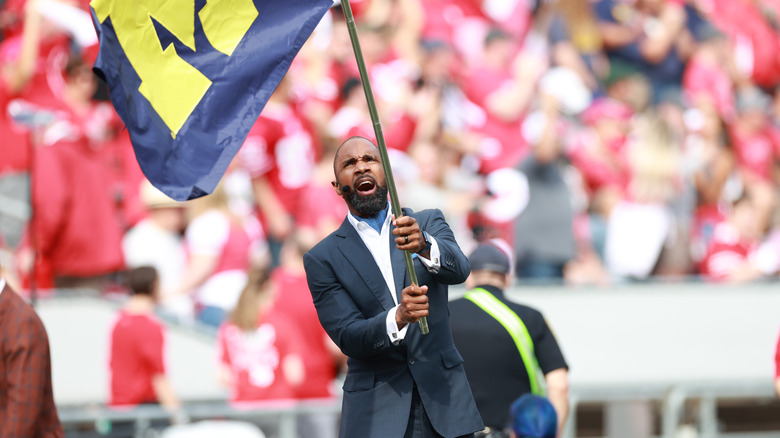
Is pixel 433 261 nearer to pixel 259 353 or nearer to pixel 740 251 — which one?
pixel 259 353

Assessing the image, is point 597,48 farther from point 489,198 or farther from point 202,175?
point 202,175

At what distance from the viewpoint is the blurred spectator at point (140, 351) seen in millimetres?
8938

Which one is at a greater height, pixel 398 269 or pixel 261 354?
pixel 398 269

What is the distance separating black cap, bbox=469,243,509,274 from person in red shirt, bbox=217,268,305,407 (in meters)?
2.83

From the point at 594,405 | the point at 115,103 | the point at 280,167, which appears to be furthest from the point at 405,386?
the point at 280,167

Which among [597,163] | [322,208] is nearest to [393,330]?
[322,208]

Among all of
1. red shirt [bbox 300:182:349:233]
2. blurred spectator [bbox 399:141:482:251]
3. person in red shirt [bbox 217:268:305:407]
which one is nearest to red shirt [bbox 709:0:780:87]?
blurred spectator [bbox 399:141:482:251]

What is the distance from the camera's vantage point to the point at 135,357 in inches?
353

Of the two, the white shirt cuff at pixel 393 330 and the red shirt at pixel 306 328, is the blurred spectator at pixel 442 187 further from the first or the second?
the white shirt cuff at pixel 393 330

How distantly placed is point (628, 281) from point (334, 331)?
7001mm

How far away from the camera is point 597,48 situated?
1525 cm

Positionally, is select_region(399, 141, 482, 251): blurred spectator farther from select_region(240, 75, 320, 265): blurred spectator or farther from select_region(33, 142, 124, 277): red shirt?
select_region(33, 142, 124, 277): red shirt

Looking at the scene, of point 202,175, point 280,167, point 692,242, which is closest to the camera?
point 202,175

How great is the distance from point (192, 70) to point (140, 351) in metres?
3.88
